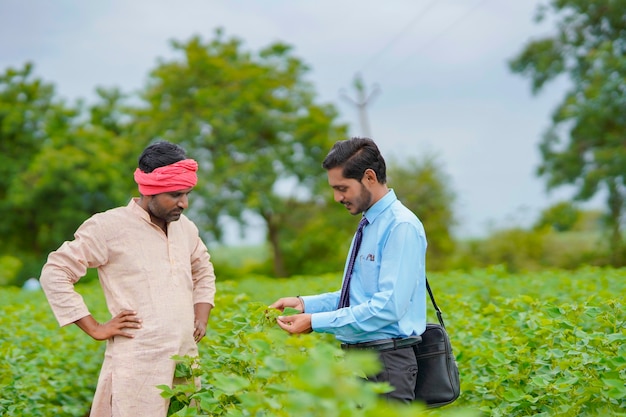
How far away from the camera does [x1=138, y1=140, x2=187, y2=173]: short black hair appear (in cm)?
437

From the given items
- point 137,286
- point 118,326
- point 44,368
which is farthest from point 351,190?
point 44,368

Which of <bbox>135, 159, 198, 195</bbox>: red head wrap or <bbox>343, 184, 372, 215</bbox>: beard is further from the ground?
<bbox>135, 159, 198, 195</bbox>: red head wrap

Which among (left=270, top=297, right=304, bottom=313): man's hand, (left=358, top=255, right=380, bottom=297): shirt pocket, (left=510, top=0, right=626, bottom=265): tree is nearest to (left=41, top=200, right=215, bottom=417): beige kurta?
(left=270, top=297, right=304, bottom=313): man's hand

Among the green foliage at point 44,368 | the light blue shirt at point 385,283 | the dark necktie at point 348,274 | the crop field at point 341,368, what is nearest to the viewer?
the crop field at point 341,368

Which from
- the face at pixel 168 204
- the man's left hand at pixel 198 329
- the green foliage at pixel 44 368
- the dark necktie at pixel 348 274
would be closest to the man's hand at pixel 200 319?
the man's left hand at pixel 198 329

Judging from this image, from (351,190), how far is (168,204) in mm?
919

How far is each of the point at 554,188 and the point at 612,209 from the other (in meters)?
2.09

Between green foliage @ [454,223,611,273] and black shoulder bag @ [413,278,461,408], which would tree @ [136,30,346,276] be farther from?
black shoulder bag @ [413,278,461,408]

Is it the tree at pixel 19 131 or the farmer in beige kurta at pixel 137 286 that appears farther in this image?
the tree at pixel 19 131

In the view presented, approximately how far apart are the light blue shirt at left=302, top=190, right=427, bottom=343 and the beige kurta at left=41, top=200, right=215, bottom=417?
83cm

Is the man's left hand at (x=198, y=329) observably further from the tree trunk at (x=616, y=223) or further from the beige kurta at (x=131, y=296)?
the tree trunk at (x=616, y=223)

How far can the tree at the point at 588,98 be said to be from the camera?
29.7m

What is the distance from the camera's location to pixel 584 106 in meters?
30.4

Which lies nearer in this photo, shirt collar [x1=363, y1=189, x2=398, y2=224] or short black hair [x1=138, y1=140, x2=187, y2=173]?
shirt collar [x1=363, y1=189, x2=398, y2=224]
